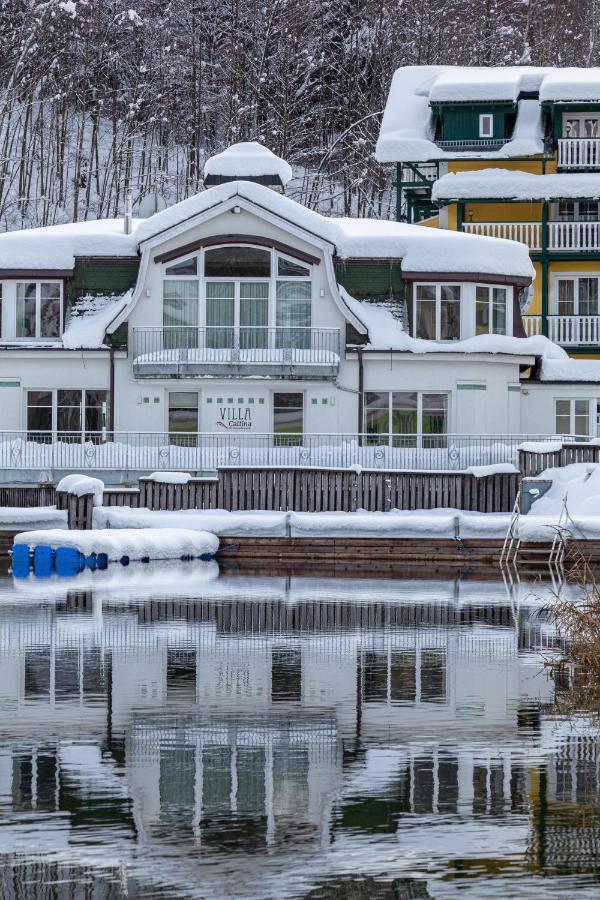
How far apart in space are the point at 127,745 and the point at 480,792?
346 centimetres

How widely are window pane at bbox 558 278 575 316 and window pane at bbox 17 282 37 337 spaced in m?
21.0

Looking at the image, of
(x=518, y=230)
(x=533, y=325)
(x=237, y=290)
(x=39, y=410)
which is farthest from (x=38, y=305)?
(x=518, y=230)

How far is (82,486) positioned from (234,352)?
31.3 ft

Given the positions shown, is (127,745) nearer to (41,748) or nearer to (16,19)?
(41,748)

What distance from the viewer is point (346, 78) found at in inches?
3196

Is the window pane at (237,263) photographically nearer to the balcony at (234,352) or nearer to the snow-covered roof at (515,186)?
the balcony at (234,352)

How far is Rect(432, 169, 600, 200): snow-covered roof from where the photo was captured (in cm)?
5794

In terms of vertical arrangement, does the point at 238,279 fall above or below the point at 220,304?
above

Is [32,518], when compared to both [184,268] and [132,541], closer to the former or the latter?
[132,541]

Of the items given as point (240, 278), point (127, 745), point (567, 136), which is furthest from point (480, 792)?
point (567, 136)

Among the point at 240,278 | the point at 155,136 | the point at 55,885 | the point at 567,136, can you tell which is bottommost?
the point at 55,885

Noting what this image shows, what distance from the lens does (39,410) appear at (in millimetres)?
47656

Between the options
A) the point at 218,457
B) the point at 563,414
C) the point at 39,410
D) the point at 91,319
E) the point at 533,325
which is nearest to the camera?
the point at 218,457

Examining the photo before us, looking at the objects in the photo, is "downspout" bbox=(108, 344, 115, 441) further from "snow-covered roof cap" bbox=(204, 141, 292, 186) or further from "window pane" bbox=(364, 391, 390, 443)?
"window pane" bbox=(364, 391, 390, 443)
